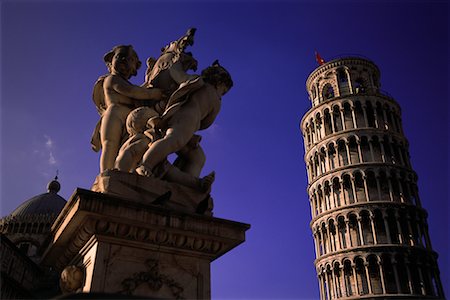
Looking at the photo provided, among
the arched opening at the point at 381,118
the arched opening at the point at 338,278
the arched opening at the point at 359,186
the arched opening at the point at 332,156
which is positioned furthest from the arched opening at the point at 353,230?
the arched opening at the point at 381,118

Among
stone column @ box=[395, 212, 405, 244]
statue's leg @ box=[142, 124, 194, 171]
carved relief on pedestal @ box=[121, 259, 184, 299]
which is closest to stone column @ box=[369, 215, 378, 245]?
stone column @ box=[395, 212, 405, 244]

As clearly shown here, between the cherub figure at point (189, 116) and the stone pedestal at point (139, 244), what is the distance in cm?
64

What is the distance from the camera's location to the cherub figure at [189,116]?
4262 millimetres

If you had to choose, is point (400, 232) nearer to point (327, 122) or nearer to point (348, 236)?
point (348, 236)

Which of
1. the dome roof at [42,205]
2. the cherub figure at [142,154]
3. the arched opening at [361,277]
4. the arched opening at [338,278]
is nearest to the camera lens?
the cherub figure at [142,154]

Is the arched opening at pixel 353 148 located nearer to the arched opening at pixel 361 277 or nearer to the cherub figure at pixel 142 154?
the arched opening at pixel 361 277

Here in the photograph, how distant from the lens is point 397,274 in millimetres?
40938

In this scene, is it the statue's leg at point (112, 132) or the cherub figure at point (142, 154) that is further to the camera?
the statue's leg at point (112, 132)

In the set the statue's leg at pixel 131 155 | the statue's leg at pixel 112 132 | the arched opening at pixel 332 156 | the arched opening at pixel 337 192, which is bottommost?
the statue's leg at pixel 131 155

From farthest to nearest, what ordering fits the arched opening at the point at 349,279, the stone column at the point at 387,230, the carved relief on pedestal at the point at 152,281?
the stone column at the point at 387,230 → the arched opening at the point at 349,279 → the carved relief on pedestal at the point at 152,281

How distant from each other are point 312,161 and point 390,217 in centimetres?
1124

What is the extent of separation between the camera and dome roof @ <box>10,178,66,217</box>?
33688mm

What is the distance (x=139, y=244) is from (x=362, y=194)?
45.2 m

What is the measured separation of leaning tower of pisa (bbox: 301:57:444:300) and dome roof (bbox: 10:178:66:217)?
89.6 ft
